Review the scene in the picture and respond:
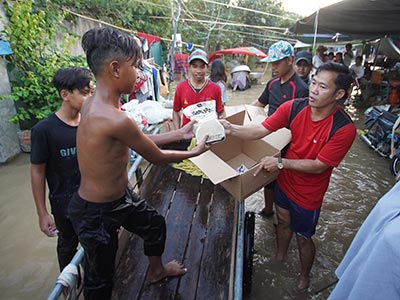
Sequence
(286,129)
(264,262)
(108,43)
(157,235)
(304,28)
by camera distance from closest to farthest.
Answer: (108,43) < (157,235) < (286,129) < (264,262) < (304,28)

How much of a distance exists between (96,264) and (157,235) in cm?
43

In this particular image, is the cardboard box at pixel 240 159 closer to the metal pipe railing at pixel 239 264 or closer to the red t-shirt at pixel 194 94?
the metal pipe railing at pixel 239 264

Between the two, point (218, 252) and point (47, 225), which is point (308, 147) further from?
point (47, 225)

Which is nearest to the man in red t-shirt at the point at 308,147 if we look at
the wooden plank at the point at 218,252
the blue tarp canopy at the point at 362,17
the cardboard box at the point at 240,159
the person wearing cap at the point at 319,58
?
the cardboard box at the point at 240,159

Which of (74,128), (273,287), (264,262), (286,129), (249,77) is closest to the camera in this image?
(74,128)

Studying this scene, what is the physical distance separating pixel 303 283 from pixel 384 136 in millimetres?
4441

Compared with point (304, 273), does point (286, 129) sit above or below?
above

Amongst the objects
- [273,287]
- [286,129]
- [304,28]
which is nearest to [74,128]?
[286,129]

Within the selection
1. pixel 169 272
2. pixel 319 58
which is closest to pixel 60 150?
pixel 169 272

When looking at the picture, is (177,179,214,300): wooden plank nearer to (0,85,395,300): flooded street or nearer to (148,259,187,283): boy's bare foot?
(148,259,187,283): boy's bare foot

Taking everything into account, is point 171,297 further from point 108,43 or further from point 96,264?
point 108,43

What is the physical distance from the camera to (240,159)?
318 centimetres

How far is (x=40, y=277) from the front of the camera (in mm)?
2822

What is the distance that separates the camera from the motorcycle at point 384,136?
4.85m
